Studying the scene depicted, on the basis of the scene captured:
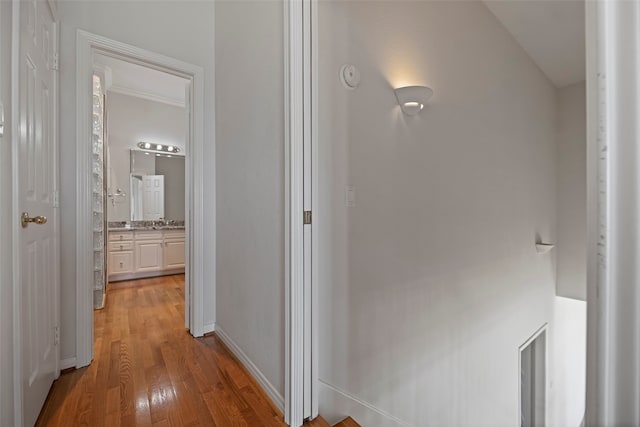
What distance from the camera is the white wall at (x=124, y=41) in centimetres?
178

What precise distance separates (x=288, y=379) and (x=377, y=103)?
166 cm

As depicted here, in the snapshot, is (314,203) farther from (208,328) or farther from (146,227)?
(146,227)

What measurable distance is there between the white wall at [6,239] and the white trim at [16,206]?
1 cm

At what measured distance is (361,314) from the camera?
172 cm

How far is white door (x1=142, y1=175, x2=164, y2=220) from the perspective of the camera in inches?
178

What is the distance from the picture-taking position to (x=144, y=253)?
13.4 feet

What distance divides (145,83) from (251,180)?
350cm

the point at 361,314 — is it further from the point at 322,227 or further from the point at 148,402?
the point at 148,402

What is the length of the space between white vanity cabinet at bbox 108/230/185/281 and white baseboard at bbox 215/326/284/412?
2.53 meters

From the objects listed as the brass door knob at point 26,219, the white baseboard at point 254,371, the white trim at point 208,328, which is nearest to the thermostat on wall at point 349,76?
the brass door knob at point 26,219

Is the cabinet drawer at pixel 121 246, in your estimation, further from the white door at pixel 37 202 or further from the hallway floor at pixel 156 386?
the white door at pixel 37 202

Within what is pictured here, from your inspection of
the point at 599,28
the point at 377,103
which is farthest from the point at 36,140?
the point at 599,28

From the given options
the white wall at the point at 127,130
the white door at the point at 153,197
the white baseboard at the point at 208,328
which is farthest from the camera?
the white door at the point at 153,197

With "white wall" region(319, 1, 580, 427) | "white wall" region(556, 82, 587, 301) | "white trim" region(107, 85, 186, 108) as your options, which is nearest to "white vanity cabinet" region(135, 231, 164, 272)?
"white trim" region(107, 85, 186, 108)
